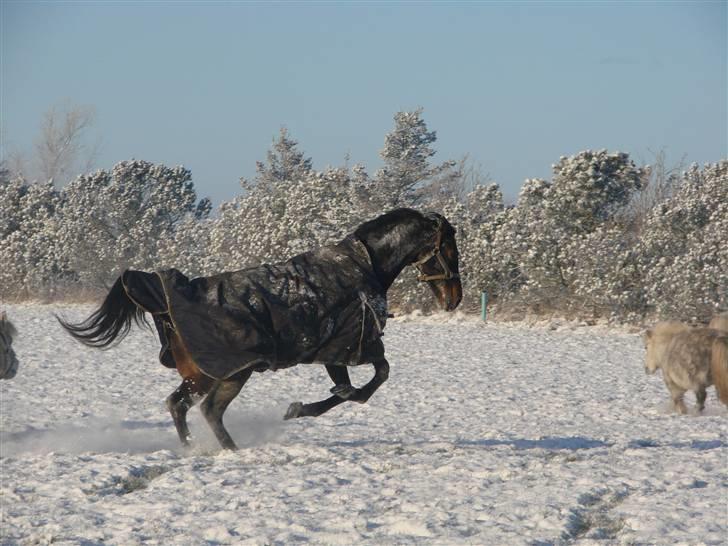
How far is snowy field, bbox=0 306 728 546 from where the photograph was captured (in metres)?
5.75

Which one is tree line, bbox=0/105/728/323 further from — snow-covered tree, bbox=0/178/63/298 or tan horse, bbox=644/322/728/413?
tan horse, bbox=644/322/728/413

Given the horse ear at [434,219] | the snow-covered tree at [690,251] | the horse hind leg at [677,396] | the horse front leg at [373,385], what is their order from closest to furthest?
1. the horse front leg at [373,385]
2. the horse ear at [434,219]
3. the horse hind leg at [677,396]
4. the snow-covered tree at [690,251]

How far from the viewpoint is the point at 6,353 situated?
9812 mm

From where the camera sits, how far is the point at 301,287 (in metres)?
8.06

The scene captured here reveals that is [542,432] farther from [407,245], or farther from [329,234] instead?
[329,234]

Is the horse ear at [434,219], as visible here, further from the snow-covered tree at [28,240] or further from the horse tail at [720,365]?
the snow-covered tree at [28,240]

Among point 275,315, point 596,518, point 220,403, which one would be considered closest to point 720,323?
point 275,315

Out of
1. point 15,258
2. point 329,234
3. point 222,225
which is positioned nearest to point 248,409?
point 329,234

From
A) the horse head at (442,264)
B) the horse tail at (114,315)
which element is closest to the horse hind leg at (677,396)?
the horse head at (442,264)

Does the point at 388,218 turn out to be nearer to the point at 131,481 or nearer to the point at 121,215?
the point at 131,481

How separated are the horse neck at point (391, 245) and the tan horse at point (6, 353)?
12.0ft

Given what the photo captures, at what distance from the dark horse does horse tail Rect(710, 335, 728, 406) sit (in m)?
3.99

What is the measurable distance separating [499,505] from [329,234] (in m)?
24.1

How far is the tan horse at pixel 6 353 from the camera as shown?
978cm
